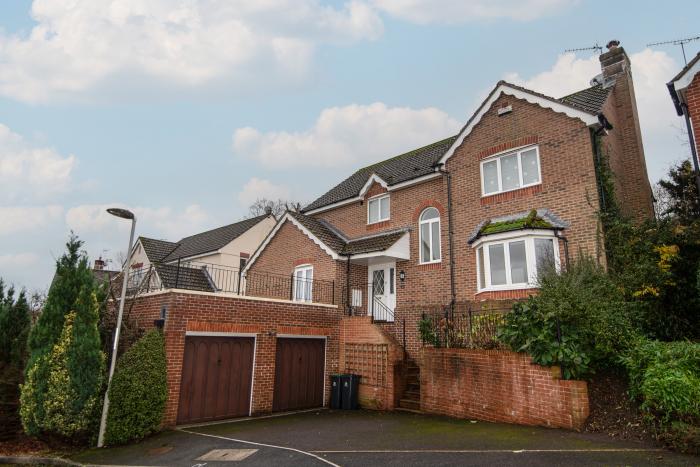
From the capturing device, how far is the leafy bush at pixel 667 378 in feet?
22.6

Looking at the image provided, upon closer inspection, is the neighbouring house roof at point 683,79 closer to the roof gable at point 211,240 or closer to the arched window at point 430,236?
the arched window at point 430,236

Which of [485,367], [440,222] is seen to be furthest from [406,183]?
[485,367]

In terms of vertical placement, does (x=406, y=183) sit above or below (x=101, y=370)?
above

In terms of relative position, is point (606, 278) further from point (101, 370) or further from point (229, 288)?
point (229, 288)

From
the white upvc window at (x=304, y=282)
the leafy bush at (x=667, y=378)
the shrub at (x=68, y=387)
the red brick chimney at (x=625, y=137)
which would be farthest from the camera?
the white upvc window at (x=304, y=282)

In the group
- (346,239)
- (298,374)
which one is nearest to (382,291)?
(346,239)

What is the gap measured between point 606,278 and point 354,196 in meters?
10.3

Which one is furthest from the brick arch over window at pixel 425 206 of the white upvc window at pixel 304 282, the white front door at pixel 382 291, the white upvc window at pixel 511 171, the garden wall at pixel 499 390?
the garden wall at pixel 499 390

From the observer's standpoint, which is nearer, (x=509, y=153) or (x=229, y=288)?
(x=509, y=153)

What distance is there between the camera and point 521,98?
14.5 m

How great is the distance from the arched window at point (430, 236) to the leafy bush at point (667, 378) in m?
7.69

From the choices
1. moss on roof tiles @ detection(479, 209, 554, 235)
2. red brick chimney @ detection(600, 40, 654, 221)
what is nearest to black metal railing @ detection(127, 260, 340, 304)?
moss on roof tiles @ detection(479, 209, 554, 235)

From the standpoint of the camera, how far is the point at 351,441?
344 inches

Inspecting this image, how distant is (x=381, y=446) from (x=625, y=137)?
1347cm
